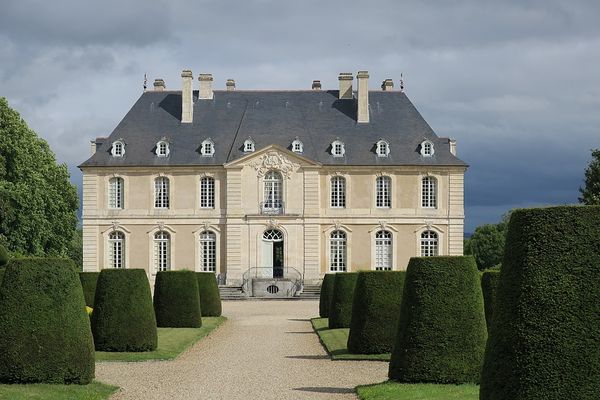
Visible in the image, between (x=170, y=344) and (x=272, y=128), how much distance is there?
27000 mm

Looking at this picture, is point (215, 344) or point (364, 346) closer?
point (364, 346)

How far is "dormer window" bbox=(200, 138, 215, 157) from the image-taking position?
43.0 metres

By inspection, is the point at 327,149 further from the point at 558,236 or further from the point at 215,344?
the point at 558,236

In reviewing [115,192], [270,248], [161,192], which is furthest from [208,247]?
[115,192]

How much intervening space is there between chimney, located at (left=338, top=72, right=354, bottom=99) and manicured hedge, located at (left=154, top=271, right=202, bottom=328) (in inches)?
950

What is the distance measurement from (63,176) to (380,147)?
14.5 m

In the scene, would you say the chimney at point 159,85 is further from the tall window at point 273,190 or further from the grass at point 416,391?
the grass at point 416,391

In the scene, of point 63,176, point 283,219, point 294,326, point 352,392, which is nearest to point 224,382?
point 352,392

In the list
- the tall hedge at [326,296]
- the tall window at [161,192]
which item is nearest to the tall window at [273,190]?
the tall window at [161,192]

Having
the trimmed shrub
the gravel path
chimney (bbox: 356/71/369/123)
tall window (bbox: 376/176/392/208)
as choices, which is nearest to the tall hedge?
the gravel path

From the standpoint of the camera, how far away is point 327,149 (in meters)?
43.1

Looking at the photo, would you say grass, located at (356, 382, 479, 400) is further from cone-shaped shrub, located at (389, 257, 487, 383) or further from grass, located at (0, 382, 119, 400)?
grass, located at (0, 382, 119, 400)

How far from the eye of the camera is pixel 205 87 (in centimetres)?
4562

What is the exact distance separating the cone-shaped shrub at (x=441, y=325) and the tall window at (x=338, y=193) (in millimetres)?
31098
